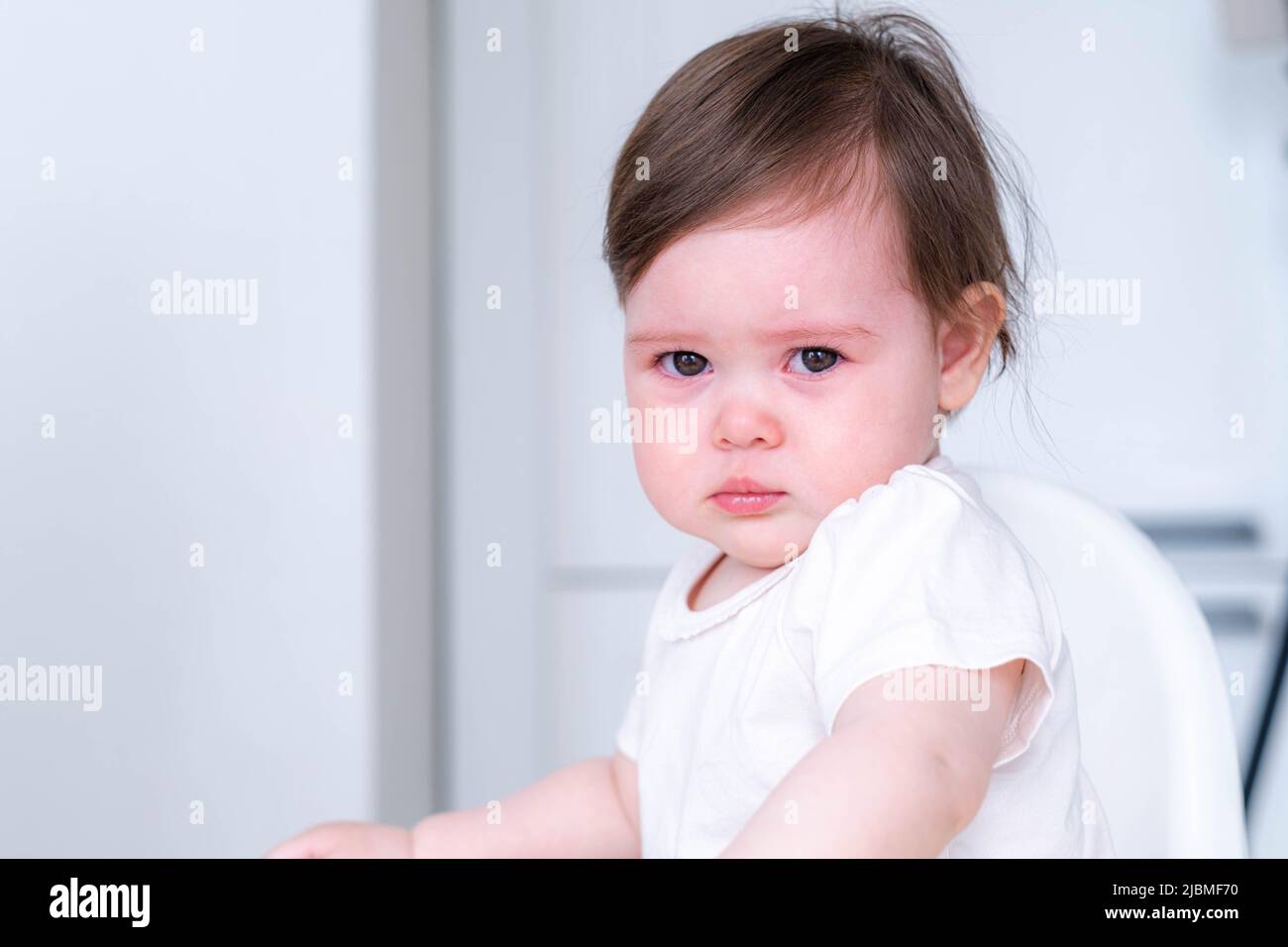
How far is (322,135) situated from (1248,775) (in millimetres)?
1194

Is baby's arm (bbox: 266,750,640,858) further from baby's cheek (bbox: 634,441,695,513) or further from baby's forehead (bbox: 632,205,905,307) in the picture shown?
baby's forehead (bbox: 632,205,905,307)

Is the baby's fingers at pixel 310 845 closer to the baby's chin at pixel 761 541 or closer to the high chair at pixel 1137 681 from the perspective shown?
the baby's chin at pixel 761 541

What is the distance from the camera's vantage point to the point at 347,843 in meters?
0.61

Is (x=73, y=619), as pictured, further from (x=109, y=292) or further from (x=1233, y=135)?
(x=1233, y=135)

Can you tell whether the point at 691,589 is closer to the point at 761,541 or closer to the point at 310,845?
the point at 761,541

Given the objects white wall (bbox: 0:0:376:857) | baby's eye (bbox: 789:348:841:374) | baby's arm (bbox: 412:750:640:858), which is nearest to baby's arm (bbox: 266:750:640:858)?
baby's arm (bbox: 412:750:640:858)

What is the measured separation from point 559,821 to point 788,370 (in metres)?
0.29

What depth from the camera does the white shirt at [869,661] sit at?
1.68 ft

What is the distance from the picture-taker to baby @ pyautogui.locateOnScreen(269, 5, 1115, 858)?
1.72 feet

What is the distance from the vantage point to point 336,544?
1237 mm

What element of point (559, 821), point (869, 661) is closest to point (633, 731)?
point (559, 821)

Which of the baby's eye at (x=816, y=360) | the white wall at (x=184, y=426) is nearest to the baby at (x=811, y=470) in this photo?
the baby's eye at (x=816, y=360)
